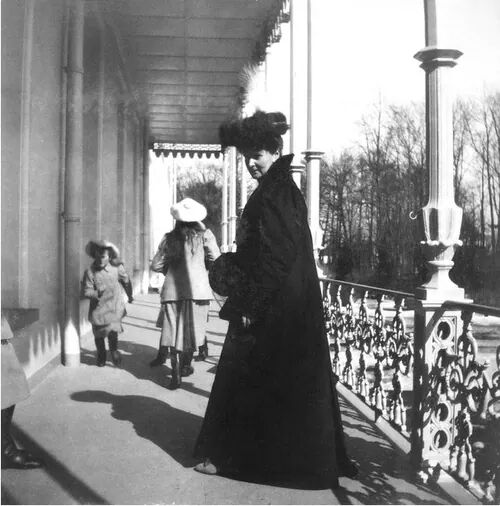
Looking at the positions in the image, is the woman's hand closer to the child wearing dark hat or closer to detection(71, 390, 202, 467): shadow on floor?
detection(71, 390, 202, 467): shadow on floor

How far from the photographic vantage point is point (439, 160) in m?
3.37

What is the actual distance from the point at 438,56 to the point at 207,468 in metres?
2.53

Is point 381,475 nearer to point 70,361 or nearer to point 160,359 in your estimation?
point 160,359

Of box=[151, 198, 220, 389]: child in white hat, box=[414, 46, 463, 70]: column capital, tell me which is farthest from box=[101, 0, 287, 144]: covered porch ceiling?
box=[414, 46, 463, 70]: column capital

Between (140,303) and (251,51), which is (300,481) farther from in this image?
(140,303)

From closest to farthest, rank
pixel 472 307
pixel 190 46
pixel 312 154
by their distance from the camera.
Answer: pixel 472 307 → pixel 312 154 → pixel 190 46

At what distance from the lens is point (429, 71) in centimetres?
341

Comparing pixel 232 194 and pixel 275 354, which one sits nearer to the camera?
pixel 275 354

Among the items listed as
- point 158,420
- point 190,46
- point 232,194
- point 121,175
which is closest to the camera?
point 158,420

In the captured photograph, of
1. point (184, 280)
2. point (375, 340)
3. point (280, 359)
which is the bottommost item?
point (375, 340)

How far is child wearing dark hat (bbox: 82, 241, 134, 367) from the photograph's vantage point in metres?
6.17

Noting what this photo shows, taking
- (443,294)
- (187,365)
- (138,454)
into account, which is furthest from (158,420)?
(443,294)

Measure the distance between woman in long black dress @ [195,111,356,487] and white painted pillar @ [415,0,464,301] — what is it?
732 millimetres

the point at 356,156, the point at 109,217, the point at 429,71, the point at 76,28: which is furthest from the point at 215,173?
the point at 429,71
